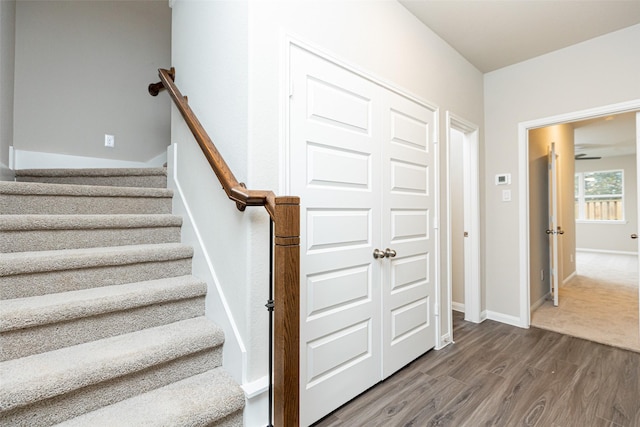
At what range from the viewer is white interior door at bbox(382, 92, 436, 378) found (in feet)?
6.93

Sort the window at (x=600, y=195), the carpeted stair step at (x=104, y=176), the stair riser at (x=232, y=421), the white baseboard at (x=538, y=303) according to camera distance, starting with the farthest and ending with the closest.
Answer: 1. the window at (x=600, y=195)
2. the white baseboard at (x=538, y=303)
3. the carpeted stair step at (x=104, y=176)
4. the stair riser at (x=232, y=421)

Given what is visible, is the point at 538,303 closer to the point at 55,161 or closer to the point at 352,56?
the point at 352,56

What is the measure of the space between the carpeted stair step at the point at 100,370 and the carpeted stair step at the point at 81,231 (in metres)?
0.64

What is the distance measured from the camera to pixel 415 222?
2.36m

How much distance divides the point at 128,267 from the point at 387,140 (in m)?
1.78

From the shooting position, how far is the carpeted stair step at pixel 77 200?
1.76 m

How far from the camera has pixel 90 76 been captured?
315 cm

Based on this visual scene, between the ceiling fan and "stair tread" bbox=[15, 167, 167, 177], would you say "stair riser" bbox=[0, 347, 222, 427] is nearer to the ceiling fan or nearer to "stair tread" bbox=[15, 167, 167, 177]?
"stair tread" bbox=[15, 167, 167, 177]

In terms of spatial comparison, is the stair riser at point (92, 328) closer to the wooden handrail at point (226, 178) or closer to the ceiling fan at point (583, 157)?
the wooden handrail at point (226, 178)

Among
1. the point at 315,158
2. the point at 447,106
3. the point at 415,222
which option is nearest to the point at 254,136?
the point at 315,158

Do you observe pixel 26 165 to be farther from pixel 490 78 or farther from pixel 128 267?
pixel 490 78

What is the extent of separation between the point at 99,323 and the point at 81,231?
2.05 ft

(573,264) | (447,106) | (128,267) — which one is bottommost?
(573,264)

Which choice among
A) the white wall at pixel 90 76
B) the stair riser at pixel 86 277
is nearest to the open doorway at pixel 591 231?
the stair riser at pixel 86 277
